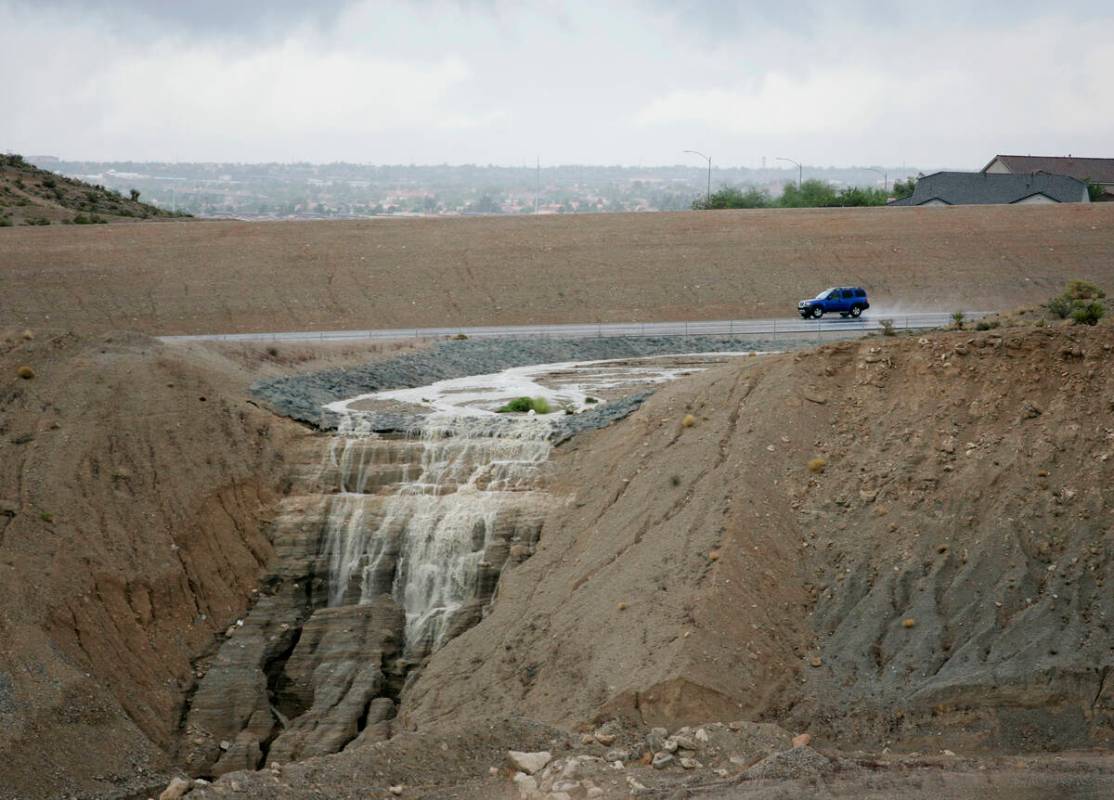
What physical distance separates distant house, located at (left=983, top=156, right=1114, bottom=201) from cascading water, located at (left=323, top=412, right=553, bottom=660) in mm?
72619

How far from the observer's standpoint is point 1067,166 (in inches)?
4070

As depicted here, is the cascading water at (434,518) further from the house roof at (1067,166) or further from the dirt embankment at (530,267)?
the house roof at (1067,166)

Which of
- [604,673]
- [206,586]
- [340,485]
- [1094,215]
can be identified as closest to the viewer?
[604,673]

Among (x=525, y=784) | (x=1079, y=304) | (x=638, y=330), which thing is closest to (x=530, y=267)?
(x=638, y=330)

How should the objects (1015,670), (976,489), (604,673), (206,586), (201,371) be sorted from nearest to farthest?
(1015,670) < (604,673) < (976,489) < (206,586) < (201,371)

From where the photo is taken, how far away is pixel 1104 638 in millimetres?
24219

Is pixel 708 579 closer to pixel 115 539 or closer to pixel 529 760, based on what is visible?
pixel 529 760

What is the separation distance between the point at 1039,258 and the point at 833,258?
982 cm

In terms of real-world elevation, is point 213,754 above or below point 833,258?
below

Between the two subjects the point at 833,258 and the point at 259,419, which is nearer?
the point at 259,419

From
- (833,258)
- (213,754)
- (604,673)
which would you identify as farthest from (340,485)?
(833,258)

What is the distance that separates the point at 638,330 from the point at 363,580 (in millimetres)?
27839

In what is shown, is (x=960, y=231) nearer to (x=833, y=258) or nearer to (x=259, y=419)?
(x=833, y=258)

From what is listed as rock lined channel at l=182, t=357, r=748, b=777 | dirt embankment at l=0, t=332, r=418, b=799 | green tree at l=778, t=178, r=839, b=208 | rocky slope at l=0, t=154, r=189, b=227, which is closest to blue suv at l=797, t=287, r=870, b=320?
rock lined channel at l=182, t=357, r=748, b=777
